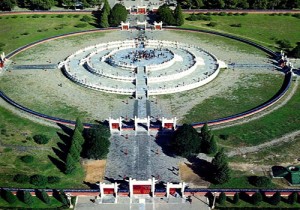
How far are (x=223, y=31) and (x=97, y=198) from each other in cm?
6323

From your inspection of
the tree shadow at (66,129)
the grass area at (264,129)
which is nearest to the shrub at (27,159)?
the tree shadow at (66,129)

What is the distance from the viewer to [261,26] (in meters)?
97.8

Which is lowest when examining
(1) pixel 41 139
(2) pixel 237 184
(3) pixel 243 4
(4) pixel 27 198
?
(4) pixel 27 198

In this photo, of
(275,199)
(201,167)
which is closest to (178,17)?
(201,167)

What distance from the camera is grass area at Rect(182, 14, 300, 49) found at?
91.0 meters

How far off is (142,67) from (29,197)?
36.0 meters

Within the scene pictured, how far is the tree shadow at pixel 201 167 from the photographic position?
46.0m

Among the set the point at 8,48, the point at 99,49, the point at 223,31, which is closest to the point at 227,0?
the point at 223,31

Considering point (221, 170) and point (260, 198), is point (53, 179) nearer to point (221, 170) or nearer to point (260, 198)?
point (221, 170)

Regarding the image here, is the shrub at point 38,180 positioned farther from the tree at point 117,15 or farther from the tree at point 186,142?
the tree at point 117,15

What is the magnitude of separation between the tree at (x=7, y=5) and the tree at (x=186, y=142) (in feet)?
243

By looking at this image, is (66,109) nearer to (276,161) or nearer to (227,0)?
(276,161)

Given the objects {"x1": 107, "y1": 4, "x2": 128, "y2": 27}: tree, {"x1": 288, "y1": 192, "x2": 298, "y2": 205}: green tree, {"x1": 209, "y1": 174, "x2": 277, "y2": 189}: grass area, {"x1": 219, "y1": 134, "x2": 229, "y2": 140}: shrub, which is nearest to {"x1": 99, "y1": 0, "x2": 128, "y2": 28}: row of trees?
{"x1": 107, "y1": 4, "x2": 128, "y2": 27}: tree

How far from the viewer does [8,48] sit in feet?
280
